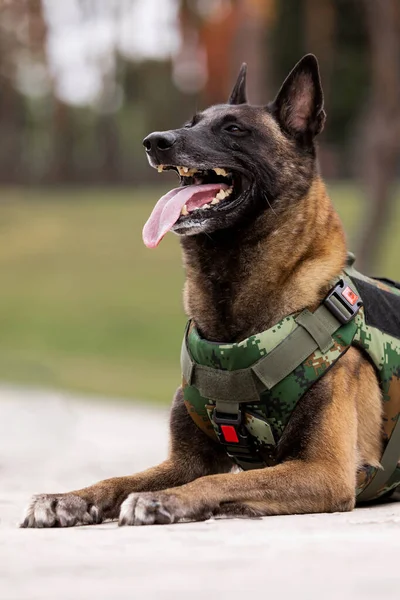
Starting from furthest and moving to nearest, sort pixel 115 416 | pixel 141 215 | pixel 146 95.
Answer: pixel 146 95 → pixel 141 215 → pixel 115 416

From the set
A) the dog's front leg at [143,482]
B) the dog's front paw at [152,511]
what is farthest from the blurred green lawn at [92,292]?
the dog's front paw at [152,511]

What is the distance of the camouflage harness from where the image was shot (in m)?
3.96

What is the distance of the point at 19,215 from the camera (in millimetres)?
29875

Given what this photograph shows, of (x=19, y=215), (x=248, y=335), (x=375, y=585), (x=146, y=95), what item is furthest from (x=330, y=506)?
(x=146, y=95)

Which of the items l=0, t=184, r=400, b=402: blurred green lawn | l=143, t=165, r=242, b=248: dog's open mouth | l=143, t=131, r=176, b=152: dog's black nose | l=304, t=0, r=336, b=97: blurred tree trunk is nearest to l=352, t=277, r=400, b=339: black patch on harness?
l=143, t=165, r=242, b=248: dog's open mouth

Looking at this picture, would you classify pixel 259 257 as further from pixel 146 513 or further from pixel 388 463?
pixel 146 513

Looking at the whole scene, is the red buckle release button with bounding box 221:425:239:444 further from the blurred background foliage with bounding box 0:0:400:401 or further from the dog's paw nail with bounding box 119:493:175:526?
the blurred background foliage with bounding box 0:0:400:401

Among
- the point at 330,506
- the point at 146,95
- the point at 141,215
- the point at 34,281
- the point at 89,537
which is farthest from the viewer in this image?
the point at 146,95

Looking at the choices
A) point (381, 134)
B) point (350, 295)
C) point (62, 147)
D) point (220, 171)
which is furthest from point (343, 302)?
point (62, 147)

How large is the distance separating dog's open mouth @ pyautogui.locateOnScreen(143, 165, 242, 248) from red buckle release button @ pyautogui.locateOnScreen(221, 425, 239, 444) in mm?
748

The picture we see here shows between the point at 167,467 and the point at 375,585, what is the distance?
176 centimetres

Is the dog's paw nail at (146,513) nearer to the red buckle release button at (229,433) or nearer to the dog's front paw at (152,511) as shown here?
the dog's front paw at (152,511)

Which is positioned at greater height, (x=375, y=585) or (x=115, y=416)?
(x=375, y=585)

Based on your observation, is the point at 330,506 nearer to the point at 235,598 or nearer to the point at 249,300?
the point at 249,300
